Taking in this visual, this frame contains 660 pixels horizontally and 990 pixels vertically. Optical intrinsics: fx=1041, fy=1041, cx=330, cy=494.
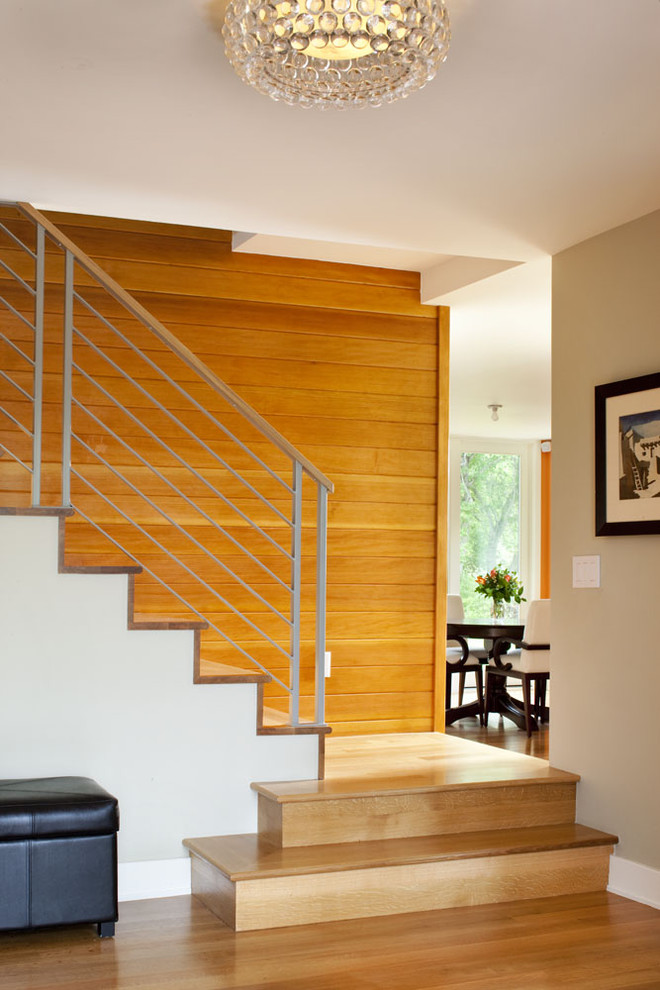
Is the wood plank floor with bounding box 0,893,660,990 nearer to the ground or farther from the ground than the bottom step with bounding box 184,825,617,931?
nearer to the ground

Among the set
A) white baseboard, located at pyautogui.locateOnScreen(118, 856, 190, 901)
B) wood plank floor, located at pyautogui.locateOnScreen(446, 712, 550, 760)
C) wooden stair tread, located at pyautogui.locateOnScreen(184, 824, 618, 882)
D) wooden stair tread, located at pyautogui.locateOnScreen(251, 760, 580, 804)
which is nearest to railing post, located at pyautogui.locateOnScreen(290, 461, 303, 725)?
wooden stair tread, located at pyautogui.locateOnScreen(251, 760, 580, 804)

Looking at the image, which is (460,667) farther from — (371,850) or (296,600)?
(371,850)

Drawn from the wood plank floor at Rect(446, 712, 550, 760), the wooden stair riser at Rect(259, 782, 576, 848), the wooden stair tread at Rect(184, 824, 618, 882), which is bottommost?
the wood plank floor at Rect(446, 712, 550, 760)

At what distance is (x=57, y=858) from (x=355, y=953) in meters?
0.97

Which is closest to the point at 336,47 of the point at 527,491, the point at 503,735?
the point at 503,735

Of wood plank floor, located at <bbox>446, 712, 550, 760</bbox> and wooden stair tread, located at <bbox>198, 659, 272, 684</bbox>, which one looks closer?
wooden stair tread, located at <bbox>198, 659, 272, 684</bbox>

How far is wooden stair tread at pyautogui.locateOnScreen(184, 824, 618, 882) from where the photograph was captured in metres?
3.51

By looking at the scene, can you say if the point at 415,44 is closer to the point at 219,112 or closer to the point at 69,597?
the point at 219,112

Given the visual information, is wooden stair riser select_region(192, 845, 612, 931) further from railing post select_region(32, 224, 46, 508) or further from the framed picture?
railing post select_region(32, 224, 46, 508)

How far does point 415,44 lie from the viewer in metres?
2.49

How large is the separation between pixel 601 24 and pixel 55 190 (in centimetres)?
210

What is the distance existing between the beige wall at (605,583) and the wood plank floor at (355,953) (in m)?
0.51

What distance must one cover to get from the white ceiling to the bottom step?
236 cm

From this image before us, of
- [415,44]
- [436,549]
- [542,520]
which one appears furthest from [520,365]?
[415,44]
